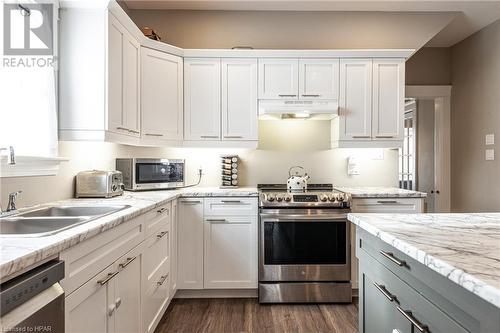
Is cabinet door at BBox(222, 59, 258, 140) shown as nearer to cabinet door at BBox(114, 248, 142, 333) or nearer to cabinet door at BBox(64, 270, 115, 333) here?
cabinet door at BBox(114, 248, 142, 333)

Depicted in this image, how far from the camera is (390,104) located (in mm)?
3094

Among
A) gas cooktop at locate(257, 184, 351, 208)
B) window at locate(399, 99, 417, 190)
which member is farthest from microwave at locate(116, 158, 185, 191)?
window at locate(399, 99, 417, 190)

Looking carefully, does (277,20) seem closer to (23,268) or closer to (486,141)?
(486,141)

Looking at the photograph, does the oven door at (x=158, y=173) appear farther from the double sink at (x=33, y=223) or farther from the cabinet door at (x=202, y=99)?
the double sink at (x=33, y=223)

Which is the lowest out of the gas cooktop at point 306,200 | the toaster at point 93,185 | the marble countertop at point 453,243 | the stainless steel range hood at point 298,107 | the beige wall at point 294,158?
the gas cooktop at point 306,200

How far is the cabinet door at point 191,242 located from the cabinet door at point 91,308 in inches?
51.6

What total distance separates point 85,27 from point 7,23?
0.43 metres

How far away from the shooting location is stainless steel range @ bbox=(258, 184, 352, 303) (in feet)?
8.89

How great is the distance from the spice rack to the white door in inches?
38.6

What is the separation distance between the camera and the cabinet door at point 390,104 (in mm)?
3086

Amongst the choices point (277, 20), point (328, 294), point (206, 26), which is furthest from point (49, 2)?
point (328, 294)

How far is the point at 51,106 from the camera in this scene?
1949 millimetres

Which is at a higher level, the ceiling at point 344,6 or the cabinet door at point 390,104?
the ceiling at point 344,6

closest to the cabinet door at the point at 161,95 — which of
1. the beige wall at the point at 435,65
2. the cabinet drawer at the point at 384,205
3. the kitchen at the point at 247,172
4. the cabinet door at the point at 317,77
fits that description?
the kitchen at the point at 247,172
